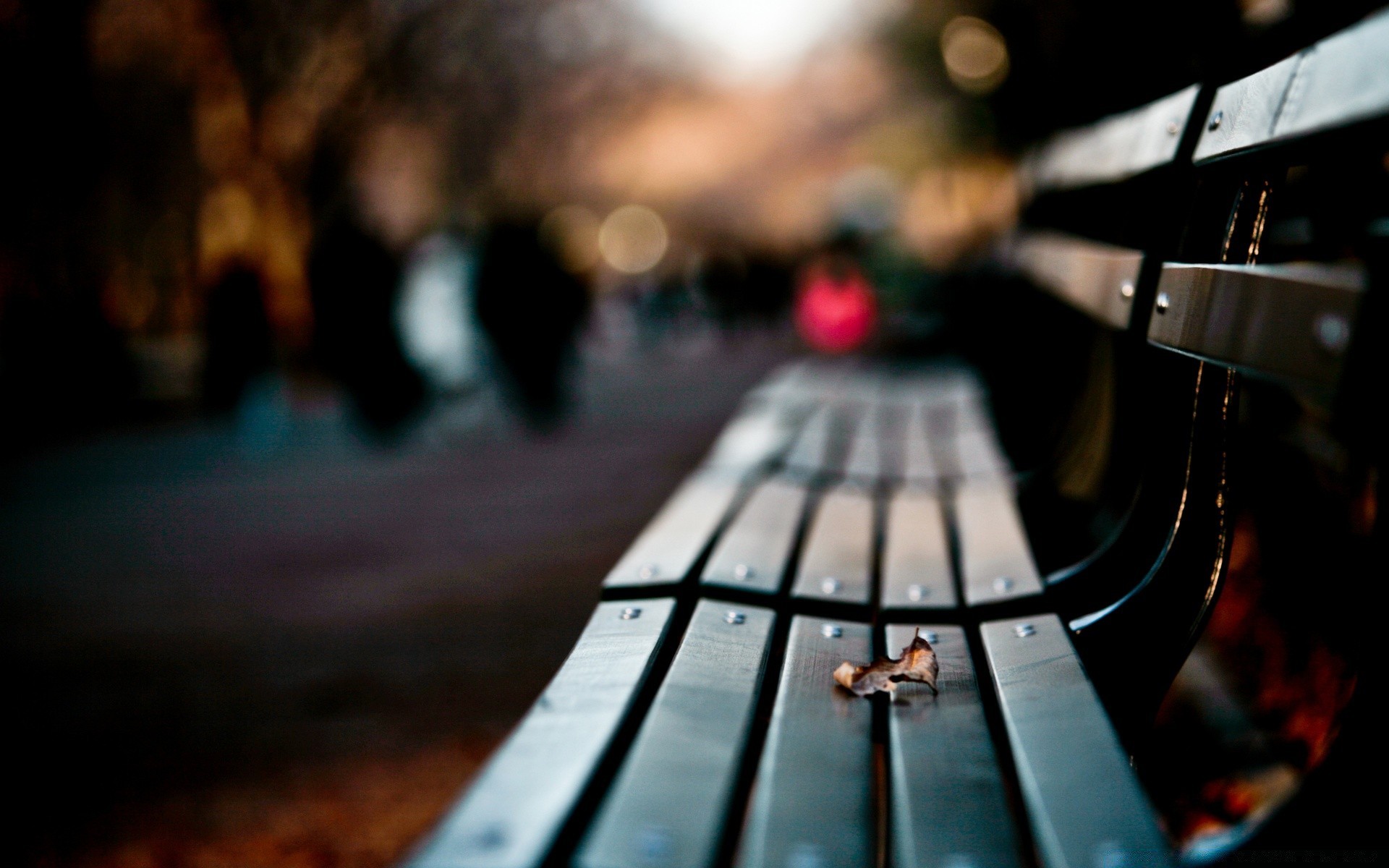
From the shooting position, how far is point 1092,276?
5.61 feet

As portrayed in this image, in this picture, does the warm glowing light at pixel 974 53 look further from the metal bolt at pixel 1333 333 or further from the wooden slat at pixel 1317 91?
the metal bolt at pixel 1333 333

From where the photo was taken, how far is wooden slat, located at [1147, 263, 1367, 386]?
708 mm

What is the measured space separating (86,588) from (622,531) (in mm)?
2017

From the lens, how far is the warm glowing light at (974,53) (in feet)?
31.0

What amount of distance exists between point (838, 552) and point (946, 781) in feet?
2.28

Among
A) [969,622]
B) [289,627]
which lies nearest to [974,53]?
[289,627]

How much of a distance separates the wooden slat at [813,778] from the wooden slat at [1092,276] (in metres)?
0.68

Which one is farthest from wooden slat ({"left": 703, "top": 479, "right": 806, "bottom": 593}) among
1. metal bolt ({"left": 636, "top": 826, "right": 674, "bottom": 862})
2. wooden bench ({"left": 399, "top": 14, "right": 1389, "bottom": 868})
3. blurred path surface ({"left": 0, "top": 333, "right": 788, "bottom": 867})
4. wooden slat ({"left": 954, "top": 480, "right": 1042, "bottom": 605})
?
blurred path surface ({"left": 0, "top": 333, "right": 788, "bottom": 867})

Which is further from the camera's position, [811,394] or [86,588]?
[86,588]

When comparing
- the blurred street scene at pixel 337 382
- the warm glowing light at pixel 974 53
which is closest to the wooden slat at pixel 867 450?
the blurred street scene at pixel 337 382

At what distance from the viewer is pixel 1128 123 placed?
69.3 inches

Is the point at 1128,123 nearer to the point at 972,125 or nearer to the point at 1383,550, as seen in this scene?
the point at 1383,550

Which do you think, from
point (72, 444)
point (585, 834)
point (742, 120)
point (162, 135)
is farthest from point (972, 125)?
point (742, 120)

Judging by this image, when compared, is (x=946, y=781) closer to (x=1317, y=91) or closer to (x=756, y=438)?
(x=1317, y=91)
